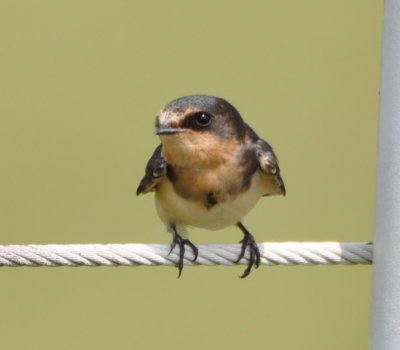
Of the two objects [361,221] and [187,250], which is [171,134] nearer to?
[187,250]

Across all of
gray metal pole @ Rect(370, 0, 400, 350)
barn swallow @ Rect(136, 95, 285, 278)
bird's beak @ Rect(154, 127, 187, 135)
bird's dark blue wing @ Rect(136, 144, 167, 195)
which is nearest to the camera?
gray metal pole @ Rect(370, 0, 400, 350)

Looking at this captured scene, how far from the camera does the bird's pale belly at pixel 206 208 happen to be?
403 centimetres

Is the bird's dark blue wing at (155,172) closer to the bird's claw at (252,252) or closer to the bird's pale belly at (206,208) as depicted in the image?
the bird's pale belly at (206,208)

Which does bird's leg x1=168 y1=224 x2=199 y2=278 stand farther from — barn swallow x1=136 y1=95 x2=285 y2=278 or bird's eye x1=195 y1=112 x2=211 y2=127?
bird's eye x1=195 y1=112 x2=211 y2=127

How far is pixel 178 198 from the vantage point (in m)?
4.04

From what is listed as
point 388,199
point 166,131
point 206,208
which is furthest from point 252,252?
point 388,199

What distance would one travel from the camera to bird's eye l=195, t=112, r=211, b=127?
381cm

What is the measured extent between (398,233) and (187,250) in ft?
3.23

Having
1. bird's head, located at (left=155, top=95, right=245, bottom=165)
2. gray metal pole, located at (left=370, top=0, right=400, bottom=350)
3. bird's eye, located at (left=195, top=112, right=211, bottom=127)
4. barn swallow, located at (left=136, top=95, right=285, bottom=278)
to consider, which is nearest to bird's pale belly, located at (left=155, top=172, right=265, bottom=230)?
barn swallow, located at (left=136, top=95, right=285, bottom=278)

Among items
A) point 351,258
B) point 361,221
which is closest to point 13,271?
point 361,221

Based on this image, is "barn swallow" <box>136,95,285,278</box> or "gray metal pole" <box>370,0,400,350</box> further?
"barn swallow" <box>136,95,285,278</box>

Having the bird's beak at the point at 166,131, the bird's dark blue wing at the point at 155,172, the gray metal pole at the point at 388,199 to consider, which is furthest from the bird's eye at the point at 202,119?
the gray metal pole at the point at 388,199

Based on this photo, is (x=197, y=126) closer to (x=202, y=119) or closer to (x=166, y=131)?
(x=202, y=119)

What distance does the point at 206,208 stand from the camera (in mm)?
4020
